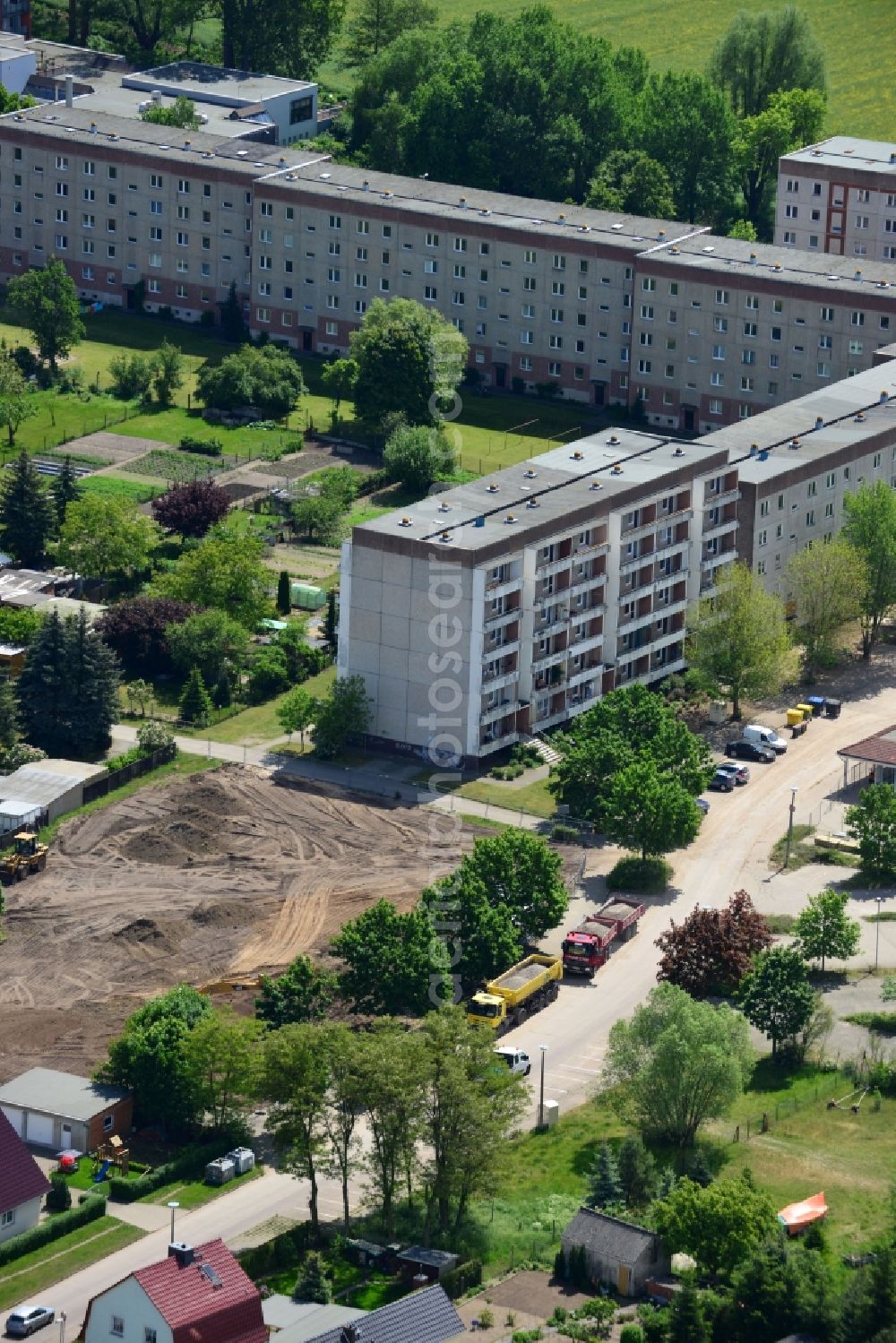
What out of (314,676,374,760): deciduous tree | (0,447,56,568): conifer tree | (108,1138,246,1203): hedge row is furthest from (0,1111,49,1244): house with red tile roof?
(0,447,56,568): conifer tree

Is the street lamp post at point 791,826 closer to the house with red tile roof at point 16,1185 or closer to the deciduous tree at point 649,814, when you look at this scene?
the deciduous tree at point 649,814

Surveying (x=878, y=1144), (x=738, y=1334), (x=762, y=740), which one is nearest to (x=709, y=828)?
(x=762, y=740)

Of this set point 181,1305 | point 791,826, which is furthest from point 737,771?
point 181,1305

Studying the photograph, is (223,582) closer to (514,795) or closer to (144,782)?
(144,782)

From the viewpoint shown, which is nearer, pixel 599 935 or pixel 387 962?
pixel 387 962

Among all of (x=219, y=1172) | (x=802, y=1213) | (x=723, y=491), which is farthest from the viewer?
(x=723, y=491)

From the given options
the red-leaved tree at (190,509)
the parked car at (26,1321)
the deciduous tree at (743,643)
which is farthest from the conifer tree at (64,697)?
the parked car at (26,1321)

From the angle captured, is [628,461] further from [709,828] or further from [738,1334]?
[738,1334]
